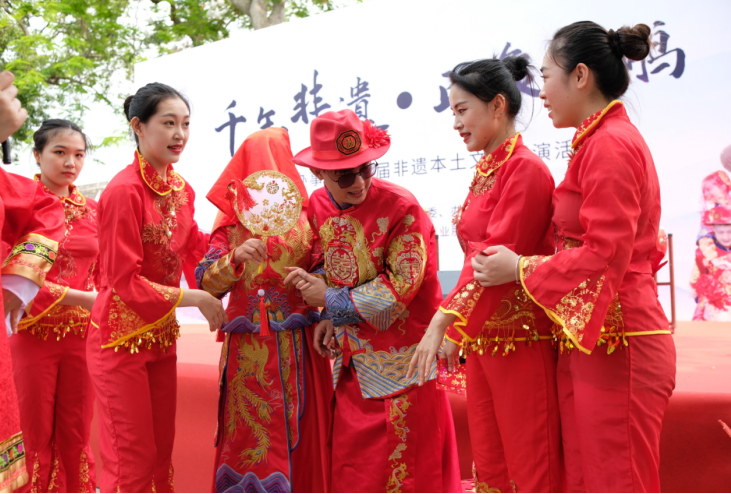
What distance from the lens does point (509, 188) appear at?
162cm

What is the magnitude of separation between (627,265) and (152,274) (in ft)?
5.11

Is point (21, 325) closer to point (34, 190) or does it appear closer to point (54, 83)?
point (34, 190)

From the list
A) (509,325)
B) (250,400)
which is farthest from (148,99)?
(509,325)

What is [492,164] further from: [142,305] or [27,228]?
[27,228]

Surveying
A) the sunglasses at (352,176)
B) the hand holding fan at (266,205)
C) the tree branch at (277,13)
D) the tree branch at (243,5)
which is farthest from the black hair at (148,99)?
the tree branch at (243,5)

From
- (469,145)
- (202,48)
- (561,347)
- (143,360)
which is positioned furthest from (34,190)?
(202,48)

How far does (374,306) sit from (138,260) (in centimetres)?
81

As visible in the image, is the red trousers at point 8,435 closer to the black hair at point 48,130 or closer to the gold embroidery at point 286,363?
the gold embroidery at point 286,363

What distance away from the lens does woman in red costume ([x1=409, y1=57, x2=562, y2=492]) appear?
62.8 inches

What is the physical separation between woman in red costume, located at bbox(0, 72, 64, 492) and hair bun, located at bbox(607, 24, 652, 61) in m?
1.48

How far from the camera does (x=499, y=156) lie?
1742 millimetres

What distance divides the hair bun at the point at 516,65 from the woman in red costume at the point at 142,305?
117cm

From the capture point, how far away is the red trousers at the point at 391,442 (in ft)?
6.28

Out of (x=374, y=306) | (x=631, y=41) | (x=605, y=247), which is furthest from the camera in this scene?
(x=374, y=306)
